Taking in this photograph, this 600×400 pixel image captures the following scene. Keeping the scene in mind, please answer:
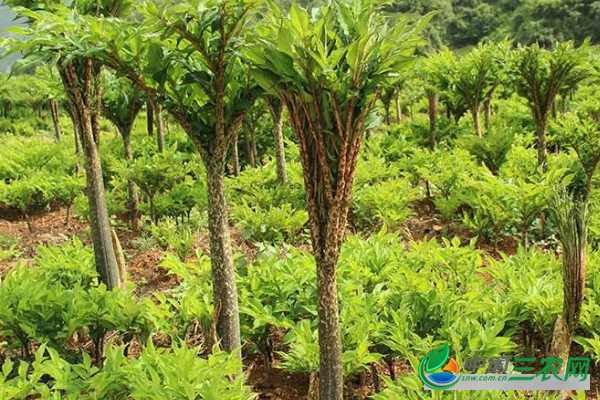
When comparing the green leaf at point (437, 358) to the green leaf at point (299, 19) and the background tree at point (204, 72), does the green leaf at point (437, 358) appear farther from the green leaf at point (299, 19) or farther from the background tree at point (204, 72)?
the green leaf at point (299, 19)

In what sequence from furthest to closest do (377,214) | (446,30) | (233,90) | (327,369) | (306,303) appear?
(446,30)
(377,214)
(306,303)
(233,90)
(327,369)

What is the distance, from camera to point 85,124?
4570 mm

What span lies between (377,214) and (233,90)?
4.35 metres

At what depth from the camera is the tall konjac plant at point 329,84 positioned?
2.36 meters

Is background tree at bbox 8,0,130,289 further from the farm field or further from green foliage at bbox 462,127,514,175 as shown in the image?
green foliage at bbox 462,127,514,175

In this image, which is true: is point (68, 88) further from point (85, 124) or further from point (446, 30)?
point (446, 30)

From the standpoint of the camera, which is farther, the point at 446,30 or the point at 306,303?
the point at 446,30

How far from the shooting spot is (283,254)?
6.44 metres

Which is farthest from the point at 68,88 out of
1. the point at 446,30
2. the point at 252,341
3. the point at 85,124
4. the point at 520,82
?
the point at 446,30

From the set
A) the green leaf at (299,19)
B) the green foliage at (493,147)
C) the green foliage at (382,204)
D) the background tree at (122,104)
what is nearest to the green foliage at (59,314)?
the green leaf at (299,19)

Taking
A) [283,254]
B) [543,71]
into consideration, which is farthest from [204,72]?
[543,71]

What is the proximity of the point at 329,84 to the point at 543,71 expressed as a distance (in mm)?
6094

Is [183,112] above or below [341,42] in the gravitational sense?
below

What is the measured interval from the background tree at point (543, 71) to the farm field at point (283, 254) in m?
0.03
